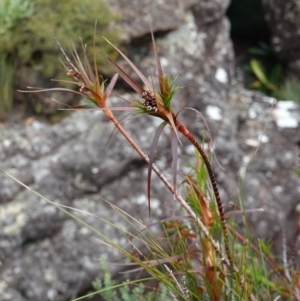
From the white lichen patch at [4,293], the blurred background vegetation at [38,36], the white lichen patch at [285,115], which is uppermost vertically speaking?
the blurred background vegetation at [38,36]

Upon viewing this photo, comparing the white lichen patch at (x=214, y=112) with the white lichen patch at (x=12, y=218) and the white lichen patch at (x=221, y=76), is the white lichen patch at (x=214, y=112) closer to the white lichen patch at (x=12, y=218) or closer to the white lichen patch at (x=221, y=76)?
the white lichen patch at (x=221, y=76)

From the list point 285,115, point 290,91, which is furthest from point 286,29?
point 285,115

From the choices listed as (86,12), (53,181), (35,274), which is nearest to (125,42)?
(86,12)

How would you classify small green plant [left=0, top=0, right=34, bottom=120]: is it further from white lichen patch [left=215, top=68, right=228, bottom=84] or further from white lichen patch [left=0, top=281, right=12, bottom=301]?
white lichen patch [left=215, top=68, right=228, bottom=84]

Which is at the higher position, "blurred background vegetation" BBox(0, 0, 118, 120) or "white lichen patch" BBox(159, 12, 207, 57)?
"blurred background vegetation" BBox(0, 0, 118, 120)

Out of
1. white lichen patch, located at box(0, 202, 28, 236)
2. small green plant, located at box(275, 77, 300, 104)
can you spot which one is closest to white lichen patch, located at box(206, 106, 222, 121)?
small green plant, located at box(275, 77, 300, 104)

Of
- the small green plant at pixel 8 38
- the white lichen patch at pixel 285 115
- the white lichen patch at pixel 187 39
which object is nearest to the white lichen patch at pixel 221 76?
the white lichen patch at pixel 187 39

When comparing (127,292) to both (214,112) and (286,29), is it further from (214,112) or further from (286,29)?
(286,29)
